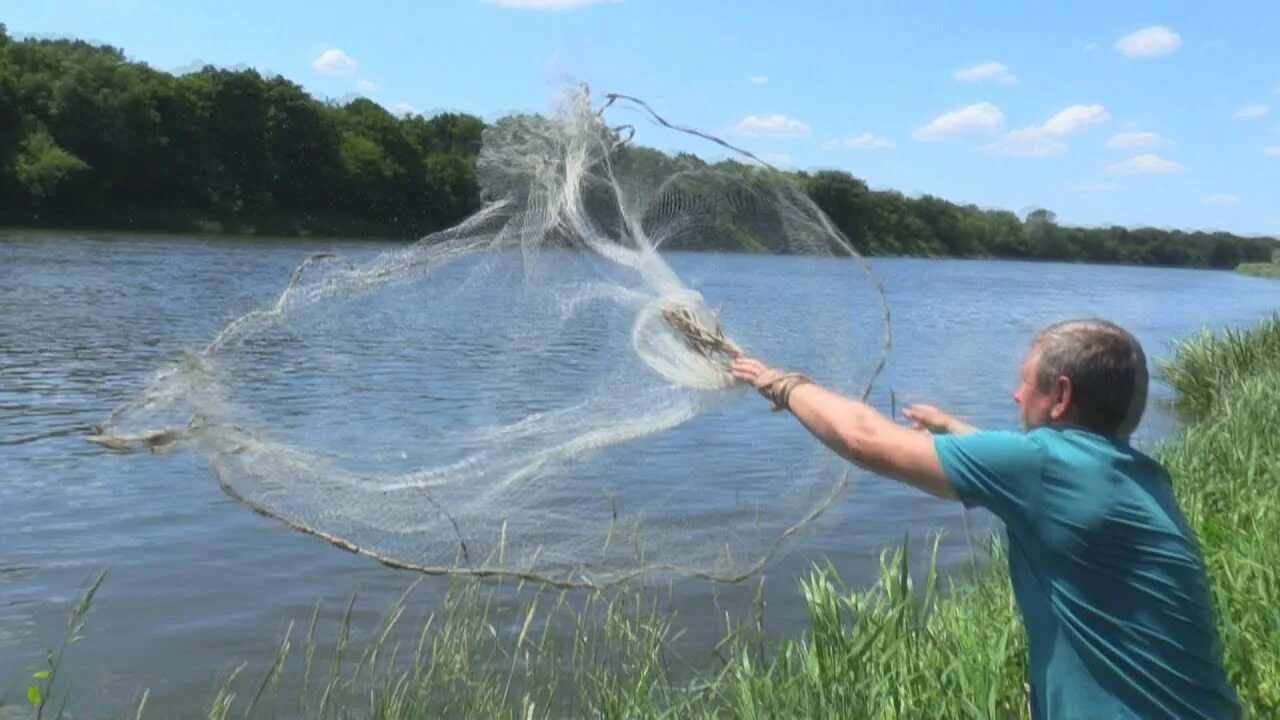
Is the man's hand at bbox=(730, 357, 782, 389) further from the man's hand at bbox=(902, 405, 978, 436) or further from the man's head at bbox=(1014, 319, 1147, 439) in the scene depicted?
the man's head at bbox=(1014, 319, 1147, 439)

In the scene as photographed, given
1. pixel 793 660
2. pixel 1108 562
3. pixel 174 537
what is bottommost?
pixel 174 537

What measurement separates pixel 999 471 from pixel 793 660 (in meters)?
4.15

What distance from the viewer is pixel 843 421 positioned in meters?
3.33

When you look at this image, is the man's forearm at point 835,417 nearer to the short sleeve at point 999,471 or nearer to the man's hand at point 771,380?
the man's hand at point 771,380

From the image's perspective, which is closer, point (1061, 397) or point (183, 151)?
point (1061, 397)

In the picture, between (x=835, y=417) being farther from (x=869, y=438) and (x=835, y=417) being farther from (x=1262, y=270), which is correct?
(x=1262, y=270)

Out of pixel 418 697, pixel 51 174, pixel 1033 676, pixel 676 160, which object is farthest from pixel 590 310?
pixel 51 174

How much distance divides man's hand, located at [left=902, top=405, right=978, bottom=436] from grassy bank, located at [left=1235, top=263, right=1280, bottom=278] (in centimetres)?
11077

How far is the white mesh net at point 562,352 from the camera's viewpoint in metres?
5.40

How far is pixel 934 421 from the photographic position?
4.09m

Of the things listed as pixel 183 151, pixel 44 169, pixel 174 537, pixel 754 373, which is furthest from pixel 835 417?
pixel 44 169

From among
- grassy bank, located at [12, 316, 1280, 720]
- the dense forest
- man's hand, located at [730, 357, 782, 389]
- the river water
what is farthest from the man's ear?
the dense forest

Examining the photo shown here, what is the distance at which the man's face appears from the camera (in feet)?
10.2

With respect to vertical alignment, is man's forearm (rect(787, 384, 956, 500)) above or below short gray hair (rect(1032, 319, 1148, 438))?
below
